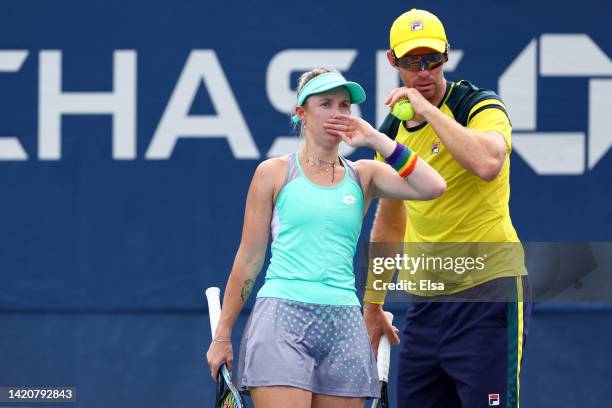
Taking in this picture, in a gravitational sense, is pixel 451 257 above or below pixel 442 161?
below

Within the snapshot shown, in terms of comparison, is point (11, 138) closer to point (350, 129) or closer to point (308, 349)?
point (350, 129)

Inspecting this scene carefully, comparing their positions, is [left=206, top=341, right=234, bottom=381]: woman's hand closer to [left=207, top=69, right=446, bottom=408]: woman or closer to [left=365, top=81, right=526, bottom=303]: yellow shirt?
[left=207, top=69, right=446, bottom=408]: woman

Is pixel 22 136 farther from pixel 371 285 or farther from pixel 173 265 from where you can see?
pixel 371 285

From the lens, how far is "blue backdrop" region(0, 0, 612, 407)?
586cm

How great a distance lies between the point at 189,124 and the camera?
586cm

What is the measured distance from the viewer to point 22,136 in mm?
5859

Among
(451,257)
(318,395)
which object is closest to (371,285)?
(451,257)

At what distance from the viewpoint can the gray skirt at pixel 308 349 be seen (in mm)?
3607

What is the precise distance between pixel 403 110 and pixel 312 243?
2.21ft

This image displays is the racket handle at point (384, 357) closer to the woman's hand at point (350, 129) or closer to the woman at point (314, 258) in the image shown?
the woman at point (314, 258)

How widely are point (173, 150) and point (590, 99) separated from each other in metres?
2.10

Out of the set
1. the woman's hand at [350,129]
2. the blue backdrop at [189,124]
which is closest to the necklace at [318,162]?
the woman's hand at [350,129]

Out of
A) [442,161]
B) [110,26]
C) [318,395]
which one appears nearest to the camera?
[318,395]

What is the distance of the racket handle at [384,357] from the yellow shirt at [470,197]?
0.28 metres
